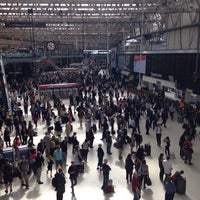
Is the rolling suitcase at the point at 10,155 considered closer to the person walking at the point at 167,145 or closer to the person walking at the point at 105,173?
the person walking at the point at 105,173

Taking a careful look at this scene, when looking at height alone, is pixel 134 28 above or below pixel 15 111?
above

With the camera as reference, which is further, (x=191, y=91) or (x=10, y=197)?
(x=191, y=91)

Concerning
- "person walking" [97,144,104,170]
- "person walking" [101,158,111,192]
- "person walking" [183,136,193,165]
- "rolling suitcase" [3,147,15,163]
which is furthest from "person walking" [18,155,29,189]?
"person walking" [183,136,193,165]

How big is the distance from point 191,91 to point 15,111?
38.5 feet

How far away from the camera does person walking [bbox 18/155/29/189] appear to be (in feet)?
32.7

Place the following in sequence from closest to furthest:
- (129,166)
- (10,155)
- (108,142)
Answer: (129,166) → (10,155) → (108,142)

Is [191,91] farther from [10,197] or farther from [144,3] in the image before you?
[10,197]

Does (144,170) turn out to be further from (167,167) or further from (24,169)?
(24,169)

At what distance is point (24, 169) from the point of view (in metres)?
10.0

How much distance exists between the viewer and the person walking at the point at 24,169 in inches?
392

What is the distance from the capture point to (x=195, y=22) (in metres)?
21.3

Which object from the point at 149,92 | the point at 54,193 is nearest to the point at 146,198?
the point at 54,193

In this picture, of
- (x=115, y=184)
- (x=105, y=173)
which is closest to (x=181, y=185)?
(x=115, y=184)

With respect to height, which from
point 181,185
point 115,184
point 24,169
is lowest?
point 115,184
